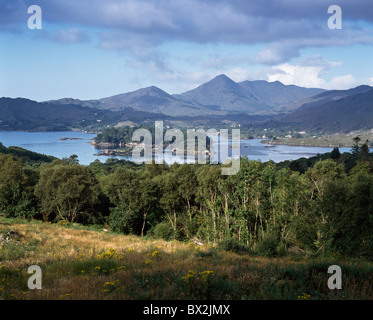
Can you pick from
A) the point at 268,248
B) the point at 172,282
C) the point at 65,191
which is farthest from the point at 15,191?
the point at 172,282

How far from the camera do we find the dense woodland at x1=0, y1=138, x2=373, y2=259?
16031 mm

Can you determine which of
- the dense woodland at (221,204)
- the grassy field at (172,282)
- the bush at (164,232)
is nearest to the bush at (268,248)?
the dense woodland at (221,204)

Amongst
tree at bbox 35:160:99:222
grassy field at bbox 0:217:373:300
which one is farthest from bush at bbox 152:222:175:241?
grassy field at bbox 0:217:373:300

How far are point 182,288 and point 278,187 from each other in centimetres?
1643

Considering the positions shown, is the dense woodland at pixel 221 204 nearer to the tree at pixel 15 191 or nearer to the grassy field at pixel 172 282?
the tree at pixel 15 191

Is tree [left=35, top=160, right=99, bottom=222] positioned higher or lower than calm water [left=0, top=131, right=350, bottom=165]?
lower

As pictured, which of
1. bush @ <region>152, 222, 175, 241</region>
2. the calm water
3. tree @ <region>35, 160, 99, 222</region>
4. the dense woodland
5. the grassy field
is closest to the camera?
the grassy field

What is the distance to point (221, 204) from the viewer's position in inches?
918

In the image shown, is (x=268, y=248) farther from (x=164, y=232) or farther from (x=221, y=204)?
(x=164, y=232)

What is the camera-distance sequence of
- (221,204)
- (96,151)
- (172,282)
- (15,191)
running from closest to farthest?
(172,282)
(221,204)
(15,191)
(96,151)

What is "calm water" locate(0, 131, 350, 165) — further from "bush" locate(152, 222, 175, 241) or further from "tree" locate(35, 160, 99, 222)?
"bush" locate(152, 222, 175, 241)
